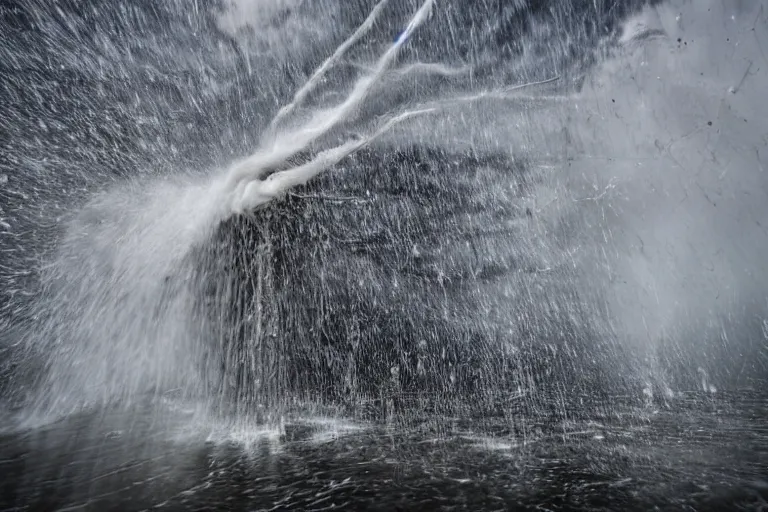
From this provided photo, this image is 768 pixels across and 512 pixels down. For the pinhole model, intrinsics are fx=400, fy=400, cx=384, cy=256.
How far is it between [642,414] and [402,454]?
18.4 meters

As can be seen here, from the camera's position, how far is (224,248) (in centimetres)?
1195

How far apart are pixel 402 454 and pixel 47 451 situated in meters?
11.6

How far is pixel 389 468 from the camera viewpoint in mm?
10883

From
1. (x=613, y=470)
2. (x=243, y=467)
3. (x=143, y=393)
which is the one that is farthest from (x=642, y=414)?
(x=143, y=393)

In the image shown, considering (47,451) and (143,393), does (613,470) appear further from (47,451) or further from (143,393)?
(143,393)

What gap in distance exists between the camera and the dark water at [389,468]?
27.2 feet

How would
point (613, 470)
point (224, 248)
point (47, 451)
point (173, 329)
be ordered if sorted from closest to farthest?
point (613, 470)
point (224, 248)
point (47, 451)
point (173, 329)

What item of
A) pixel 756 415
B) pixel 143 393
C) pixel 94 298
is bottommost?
pixel 756 415

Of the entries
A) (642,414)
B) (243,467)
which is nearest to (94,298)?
(243,467)

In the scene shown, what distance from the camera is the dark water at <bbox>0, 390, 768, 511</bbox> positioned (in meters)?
8.30

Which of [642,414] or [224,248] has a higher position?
[224,248]

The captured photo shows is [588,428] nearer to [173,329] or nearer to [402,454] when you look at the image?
[402,454]

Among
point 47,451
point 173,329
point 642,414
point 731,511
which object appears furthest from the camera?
point 642,414

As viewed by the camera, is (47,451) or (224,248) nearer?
(224,248)
